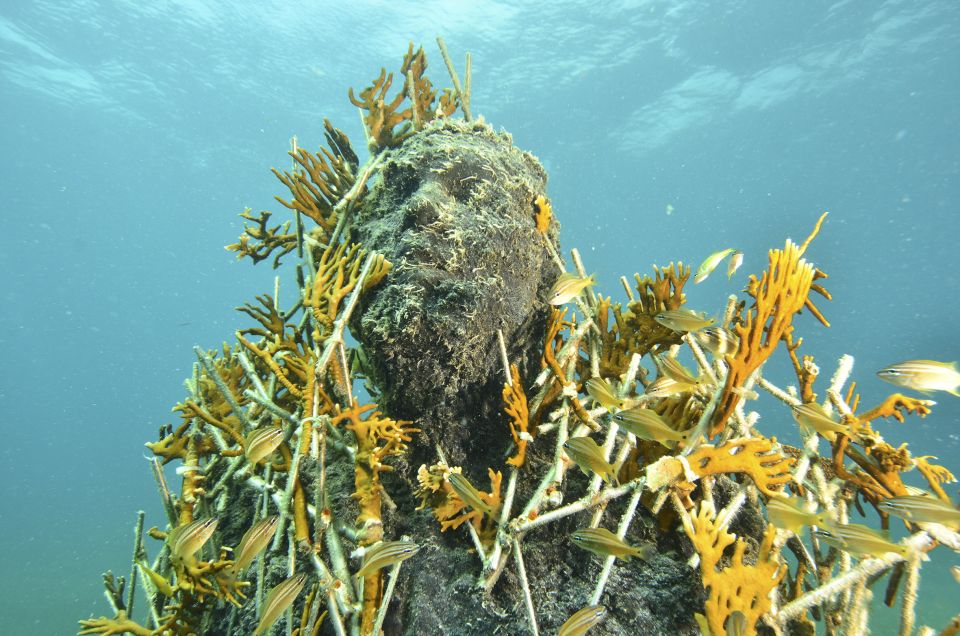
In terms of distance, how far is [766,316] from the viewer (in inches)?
91.4

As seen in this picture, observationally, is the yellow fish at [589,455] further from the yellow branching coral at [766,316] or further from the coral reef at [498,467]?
the yellow branching coral at [766,316]

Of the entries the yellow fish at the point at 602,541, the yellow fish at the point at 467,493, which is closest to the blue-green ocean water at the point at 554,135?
the yellow fish at the point at 602,541

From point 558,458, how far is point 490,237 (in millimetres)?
1607

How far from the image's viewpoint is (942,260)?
64.8 meters

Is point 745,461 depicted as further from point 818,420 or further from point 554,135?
point 554,135

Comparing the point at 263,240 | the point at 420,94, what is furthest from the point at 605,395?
the point at 420,94

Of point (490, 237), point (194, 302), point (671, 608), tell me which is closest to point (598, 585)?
point (671, 608)

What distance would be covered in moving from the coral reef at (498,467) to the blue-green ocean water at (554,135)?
13.0 m

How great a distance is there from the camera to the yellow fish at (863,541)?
6.57ft

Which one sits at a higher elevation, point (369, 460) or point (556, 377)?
point (556, 377)

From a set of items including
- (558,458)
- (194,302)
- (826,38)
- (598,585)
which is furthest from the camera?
(194,302)

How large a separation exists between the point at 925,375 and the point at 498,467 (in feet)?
8.72

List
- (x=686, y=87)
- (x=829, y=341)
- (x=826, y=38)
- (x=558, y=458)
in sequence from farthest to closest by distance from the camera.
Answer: (x=829, y=341) → (x=686, y=87) → (x=826, y=38) → (x=558, y=458)

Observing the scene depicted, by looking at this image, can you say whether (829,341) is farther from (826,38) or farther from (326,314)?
(326,314)
